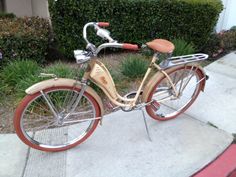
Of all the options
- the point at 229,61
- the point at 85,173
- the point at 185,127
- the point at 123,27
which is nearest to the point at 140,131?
the point at 185,127

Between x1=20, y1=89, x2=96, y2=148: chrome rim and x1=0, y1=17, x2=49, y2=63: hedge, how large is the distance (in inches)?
54.2

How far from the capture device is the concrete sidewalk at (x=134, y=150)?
2.64 m

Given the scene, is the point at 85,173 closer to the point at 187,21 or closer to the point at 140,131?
the point at 140,131

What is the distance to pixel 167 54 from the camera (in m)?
2.89

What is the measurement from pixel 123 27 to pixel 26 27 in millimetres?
1551

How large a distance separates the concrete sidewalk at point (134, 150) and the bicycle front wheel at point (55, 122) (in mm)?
114

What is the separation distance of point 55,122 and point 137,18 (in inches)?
107

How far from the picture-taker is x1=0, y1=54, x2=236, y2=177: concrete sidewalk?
264 cm

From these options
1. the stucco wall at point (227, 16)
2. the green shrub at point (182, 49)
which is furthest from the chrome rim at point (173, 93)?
the stucco wall at point (227, 16)

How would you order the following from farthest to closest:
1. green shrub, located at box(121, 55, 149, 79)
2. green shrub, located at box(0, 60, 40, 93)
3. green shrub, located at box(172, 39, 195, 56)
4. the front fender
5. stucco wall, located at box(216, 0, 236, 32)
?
stucco wall, located at box(216, 0, 236, 32), green shrub, located at box(172, 39, 195, 56), green shrub, located at box(121, 55, 149, 79), green shrub, located at box(0, 60, 40, 93), the front fender

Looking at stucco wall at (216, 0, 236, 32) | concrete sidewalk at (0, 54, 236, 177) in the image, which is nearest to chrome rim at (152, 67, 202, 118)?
concrete sidewalk at (0, 54, 236, 177)

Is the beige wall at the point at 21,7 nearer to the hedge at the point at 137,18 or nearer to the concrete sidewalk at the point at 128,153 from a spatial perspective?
the hedge at the point at 137,18

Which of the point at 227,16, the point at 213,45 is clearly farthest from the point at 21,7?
the point at 227,16

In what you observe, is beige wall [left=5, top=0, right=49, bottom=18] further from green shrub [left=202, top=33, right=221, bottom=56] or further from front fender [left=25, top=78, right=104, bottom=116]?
front fender [left=25, top=78, right=104, bottom=116]
